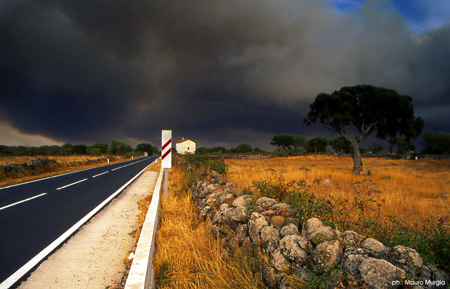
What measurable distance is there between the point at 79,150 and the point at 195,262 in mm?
109496

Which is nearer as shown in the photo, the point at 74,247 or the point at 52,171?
the point at 74,247

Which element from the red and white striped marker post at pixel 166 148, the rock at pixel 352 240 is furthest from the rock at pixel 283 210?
the red and white striped marker post at pixel 166 148

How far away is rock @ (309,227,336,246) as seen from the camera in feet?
9.09

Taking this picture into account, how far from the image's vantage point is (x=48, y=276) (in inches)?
132

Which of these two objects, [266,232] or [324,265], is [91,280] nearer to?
[266,232]

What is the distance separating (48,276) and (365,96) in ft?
72.8

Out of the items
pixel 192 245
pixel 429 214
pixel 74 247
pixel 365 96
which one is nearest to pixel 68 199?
pixel 74 247

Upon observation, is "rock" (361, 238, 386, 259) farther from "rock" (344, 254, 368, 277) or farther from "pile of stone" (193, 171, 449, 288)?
"rock" (344, 254, 368, 277)

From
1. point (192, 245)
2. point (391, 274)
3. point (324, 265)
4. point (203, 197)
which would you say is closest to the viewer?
point (391, 274)

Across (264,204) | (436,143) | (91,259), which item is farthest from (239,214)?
(436,143)

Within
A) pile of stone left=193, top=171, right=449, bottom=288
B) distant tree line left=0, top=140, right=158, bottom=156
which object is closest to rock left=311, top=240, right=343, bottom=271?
pile of stone left=193, top=171, right=449, bottom=288

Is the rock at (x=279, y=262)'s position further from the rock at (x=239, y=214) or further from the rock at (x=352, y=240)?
the rock at (x=239, y=214)

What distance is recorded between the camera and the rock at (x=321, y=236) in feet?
9.09

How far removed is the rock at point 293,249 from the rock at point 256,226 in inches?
23.1
